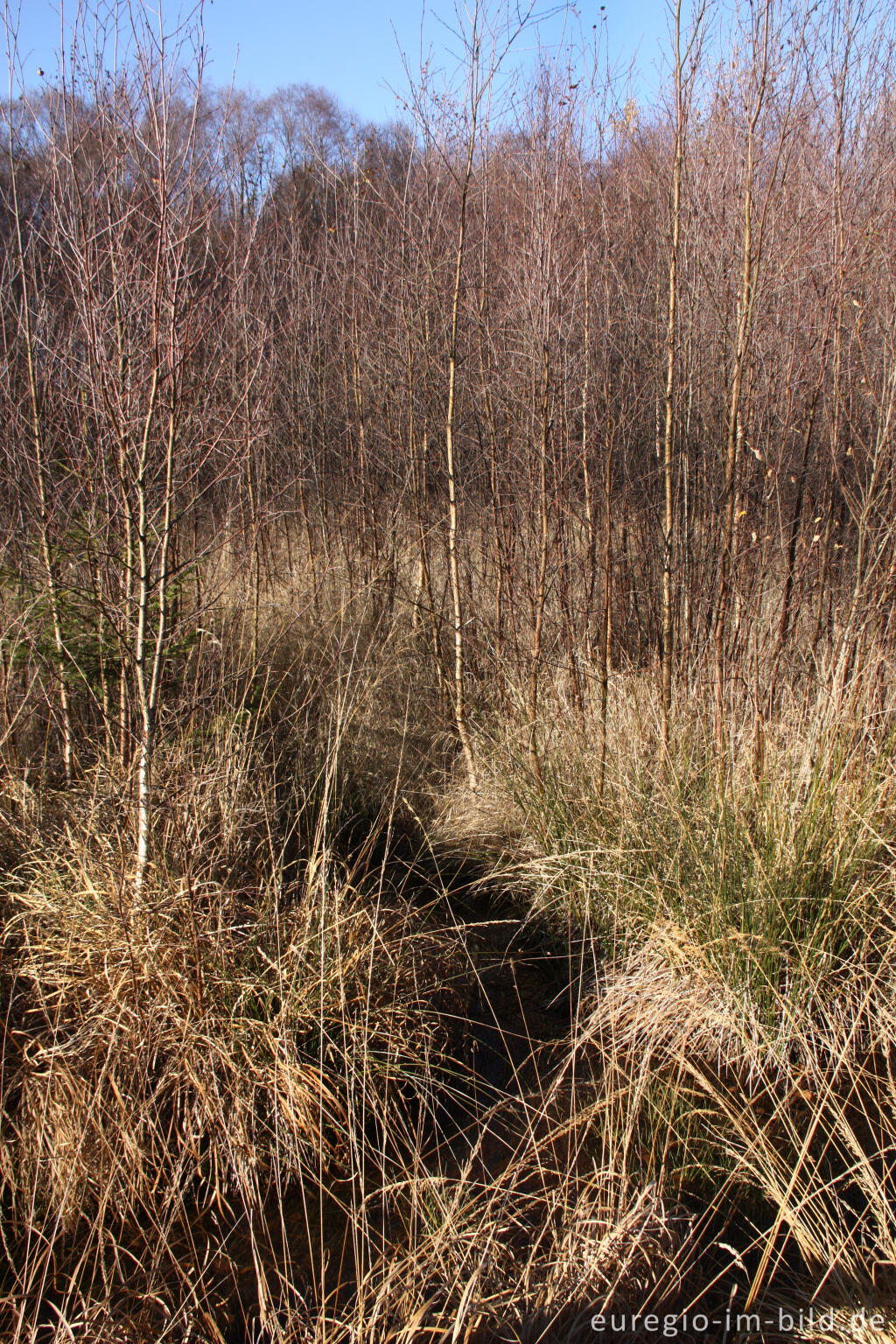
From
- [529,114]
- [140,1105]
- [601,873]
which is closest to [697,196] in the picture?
[529,114]

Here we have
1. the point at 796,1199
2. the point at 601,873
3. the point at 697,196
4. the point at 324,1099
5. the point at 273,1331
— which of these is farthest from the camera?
the point at 697,196

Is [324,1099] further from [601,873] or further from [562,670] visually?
[562,670]

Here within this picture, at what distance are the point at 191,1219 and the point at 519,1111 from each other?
40.3 inches

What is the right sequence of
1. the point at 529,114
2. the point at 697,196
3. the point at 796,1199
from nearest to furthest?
the point at 796,1199, the point at 529,114, the point at 697,196

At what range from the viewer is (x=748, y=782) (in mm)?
3281

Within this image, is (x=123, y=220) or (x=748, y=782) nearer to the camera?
(x=123, y=220)

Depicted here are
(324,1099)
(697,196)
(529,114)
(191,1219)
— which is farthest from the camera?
(697,196)

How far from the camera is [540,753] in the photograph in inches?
171

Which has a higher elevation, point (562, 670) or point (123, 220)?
point (123, 220)

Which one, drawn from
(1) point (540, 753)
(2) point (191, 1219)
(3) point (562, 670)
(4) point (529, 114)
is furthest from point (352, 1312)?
(4) point (529, 114)

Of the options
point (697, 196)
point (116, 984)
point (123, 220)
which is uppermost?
point (697, 196)

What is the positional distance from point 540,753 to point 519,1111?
1.86 metres

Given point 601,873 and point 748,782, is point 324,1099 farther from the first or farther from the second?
point 748,782

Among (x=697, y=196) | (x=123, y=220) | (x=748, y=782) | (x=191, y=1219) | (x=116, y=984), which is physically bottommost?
(x=191, y=1219)
